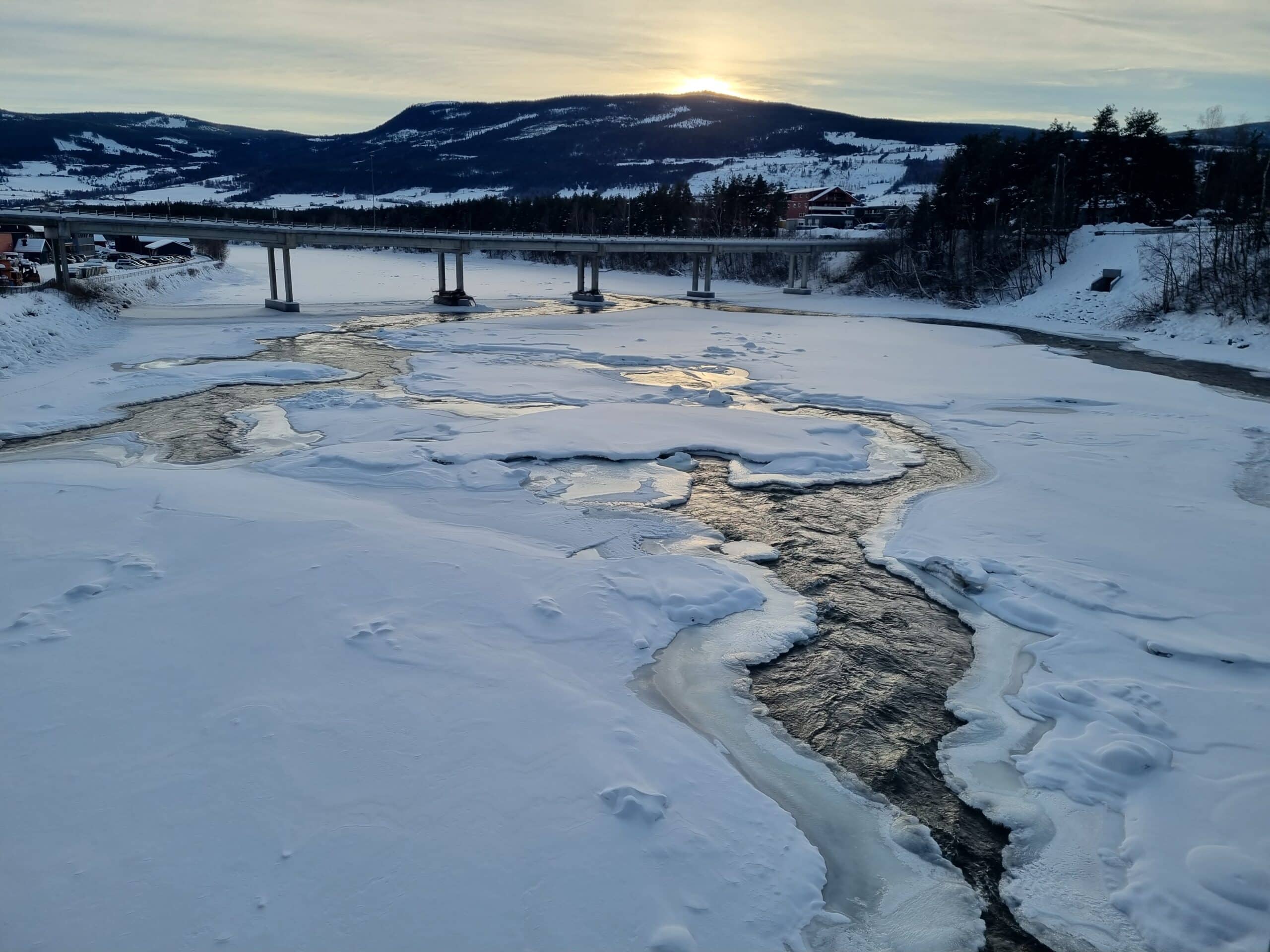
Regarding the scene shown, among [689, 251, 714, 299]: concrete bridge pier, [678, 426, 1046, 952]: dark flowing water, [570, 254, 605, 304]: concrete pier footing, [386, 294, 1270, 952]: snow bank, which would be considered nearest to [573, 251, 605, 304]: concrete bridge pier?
[570, 254, 605, 304]: concrete pier footing

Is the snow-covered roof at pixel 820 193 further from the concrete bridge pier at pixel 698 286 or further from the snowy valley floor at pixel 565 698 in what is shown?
the snowy valley floor at pixel 565 698

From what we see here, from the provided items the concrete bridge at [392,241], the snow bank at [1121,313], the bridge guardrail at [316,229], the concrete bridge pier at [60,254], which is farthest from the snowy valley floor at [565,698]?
the bridge guardrail at [316,229]

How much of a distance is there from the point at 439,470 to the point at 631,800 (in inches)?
419

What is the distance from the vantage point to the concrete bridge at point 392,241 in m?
54.8

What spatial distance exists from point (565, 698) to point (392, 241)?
200ft

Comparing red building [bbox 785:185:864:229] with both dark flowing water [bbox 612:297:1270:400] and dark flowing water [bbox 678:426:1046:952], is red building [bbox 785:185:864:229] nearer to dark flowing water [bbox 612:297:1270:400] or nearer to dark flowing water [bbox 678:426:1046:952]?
dark flowing water [bbox 612:297:1270:400]

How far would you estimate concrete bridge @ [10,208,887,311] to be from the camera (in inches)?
2156

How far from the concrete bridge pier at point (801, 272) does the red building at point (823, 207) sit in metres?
35.7

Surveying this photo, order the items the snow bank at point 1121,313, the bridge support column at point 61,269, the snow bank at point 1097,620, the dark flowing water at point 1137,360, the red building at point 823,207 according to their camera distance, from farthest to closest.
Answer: the red building at point 823,207 → the bridge support column at point 61,269 → the snow bank at point 1121,313 → the dark flowing water at point 1137,360 → the snow bank at point 1097,620

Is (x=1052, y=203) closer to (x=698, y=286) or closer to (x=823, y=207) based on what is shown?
(x=698, y=286)

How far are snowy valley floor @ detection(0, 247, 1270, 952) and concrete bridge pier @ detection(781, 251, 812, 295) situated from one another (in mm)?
64178

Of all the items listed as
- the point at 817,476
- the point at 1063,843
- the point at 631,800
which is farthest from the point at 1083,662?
the point at 817,476

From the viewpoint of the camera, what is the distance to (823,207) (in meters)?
137

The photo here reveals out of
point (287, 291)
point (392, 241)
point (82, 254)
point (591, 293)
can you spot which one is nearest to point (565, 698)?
point (287, 291)
